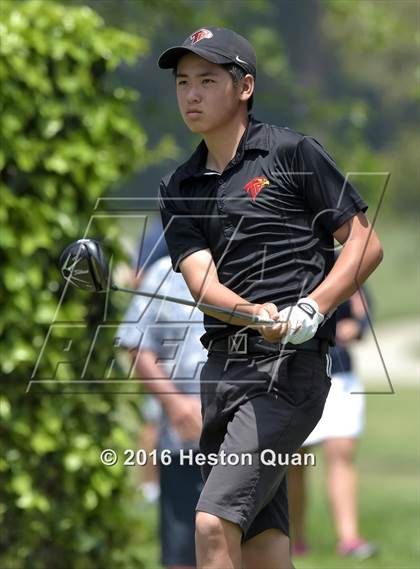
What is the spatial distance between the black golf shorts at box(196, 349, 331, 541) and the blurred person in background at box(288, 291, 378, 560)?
3.30m

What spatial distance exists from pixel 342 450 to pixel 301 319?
4238mm

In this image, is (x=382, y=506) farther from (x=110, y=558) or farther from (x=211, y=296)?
(x=211, y=296)

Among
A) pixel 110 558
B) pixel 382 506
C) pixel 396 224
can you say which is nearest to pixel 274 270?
pixel 110 558

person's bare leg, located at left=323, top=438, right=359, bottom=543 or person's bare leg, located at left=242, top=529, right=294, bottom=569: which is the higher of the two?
person's bare leg, located at left=323, top=438, right=359, bottom=543

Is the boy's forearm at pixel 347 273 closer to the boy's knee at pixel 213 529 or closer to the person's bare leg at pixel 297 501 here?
the boy's knee at pixel 213 529

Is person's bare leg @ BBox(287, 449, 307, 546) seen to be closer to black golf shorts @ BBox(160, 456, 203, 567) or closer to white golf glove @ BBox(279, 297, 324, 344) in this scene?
black golf shorts @ BBox(160, 456, 203, 567)

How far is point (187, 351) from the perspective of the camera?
6.37m

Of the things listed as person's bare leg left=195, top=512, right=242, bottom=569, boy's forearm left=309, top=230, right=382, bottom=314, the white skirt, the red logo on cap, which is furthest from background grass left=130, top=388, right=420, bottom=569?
the red logo on cap

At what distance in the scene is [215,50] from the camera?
4594 millimetres

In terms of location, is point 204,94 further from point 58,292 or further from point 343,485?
point 343,485

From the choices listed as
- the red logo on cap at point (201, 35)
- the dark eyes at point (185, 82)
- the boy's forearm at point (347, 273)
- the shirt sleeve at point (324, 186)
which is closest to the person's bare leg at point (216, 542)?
the boy's forearm at point (347, 273)

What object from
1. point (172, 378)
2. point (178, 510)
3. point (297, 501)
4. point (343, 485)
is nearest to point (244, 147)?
point (172, 378)

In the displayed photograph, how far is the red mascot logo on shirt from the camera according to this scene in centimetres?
459

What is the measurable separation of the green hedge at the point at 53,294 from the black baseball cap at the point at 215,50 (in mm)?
1823
